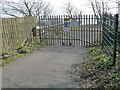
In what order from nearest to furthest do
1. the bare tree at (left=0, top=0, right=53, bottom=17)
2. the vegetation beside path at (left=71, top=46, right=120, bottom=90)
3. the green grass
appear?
the vegetation beside path at (left=71, top=46, right=120, bottom=90)
the green grass
the bare tree at (left=0, top=0, right=53, bottom=17)

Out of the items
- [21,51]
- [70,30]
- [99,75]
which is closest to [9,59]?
[21,51]

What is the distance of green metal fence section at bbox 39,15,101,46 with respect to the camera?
12.3 m

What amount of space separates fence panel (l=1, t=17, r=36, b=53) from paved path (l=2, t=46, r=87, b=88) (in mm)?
1149

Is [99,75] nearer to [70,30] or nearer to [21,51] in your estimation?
[21,51]

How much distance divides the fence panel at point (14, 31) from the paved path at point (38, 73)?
1149 mm

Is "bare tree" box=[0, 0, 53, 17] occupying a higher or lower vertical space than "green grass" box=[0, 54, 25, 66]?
higher

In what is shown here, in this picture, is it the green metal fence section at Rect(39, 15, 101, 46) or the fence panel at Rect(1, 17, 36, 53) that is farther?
the green metal fence section at Rect(39, 15, 101, 46)

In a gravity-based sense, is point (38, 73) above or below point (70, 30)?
below

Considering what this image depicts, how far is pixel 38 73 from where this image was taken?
21.8ft

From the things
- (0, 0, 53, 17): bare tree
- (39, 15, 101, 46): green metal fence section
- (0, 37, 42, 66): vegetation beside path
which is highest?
(0, 0, 53, 17): bare tree

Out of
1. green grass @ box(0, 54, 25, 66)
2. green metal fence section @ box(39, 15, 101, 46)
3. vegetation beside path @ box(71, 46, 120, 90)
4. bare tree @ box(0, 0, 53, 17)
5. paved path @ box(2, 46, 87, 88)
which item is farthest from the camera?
bare tree @ box(0, 0, 53, 17)

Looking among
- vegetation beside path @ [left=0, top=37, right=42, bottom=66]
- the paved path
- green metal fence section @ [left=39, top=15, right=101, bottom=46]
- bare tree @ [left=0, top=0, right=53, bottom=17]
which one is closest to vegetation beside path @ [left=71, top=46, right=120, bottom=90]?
the paved path

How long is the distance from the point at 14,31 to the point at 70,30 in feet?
12.8

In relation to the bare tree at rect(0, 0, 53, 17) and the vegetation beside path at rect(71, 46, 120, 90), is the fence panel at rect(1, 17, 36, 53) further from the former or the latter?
the bare tree at rect(0, 0, 53, 17)
